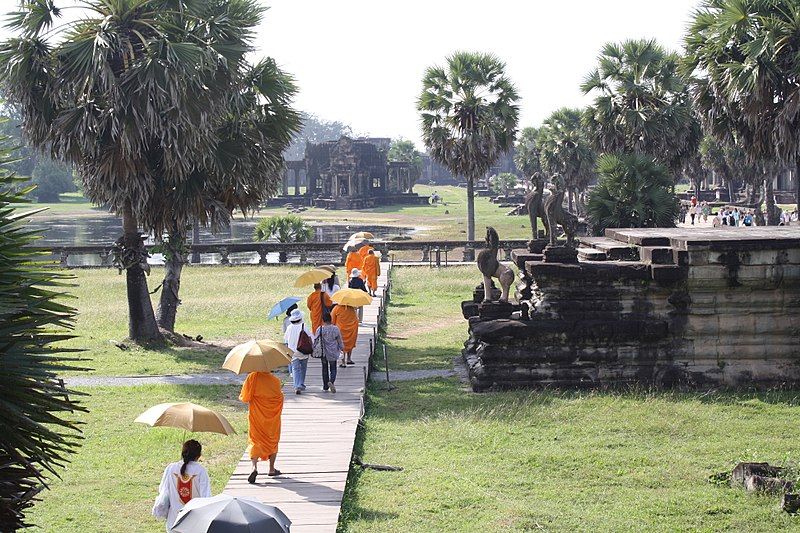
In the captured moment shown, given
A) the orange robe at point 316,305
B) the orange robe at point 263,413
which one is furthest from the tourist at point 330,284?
the orange robe at point 263,413

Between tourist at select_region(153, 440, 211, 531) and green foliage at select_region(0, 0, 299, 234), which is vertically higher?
green foliage at select_region(0, 0, 299, 234)

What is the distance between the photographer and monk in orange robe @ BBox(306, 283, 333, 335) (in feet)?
47.5

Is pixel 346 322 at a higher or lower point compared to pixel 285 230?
lower

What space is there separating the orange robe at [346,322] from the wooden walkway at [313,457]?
19.4 inches

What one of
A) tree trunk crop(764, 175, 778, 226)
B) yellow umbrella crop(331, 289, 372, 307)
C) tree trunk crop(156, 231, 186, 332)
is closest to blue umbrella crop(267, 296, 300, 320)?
yellow umbrella crop(331, 289, 372, 307)

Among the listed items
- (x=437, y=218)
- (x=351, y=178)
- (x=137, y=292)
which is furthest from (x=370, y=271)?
(x=351, y=178)

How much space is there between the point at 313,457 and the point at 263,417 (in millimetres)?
993

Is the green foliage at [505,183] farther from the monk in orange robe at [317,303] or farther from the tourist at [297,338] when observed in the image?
the tourist at [297,338]

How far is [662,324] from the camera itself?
46.9 feet

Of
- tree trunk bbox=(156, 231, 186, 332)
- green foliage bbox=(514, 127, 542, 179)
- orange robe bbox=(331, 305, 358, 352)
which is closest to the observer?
orange robe bbox=(331, 305, 358, 352)

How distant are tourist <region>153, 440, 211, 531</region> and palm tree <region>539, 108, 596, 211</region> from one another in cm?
4436

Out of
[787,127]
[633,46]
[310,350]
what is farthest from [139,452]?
[633,46]

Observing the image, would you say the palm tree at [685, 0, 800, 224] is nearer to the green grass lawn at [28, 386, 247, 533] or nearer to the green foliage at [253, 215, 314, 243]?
the green grass lawn at [28, 386, 247, 533]

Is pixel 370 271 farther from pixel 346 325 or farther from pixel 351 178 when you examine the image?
pixel 351 178
